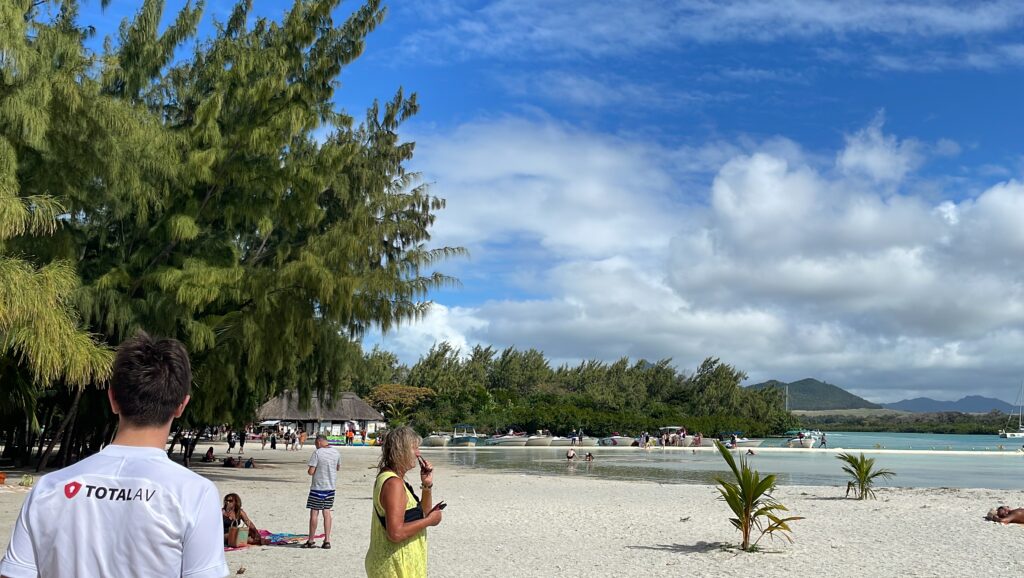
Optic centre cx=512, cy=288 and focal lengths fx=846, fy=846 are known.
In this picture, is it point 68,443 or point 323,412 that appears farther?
point 323,412

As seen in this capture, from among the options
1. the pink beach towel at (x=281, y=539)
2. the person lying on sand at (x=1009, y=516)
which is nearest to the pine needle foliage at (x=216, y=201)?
the pink beach towel at (x=281, y=539)

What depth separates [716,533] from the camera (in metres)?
11.6

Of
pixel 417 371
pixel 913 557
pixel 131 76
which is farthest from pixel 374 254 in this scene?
pixel 417 371

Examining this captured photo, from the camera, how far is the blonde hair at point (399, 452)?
→ 416cm

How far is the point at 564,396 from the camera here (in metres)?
→ 85.0

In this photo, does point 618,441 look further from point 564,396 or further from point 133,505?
point 133,505

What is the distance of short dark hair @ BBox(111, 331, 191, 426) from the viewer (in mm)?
2156

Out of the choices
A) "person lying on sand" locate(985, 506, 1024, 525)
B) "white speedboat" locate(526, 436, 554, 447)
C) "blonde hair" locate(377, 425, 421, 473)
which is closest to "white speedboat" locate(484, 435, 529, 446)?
"white speedboat" locate(526, 436, 554, 447)

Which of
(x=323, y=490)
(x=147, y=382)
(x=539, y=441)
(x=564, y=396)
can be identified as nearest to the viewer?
(x=147, y=382)

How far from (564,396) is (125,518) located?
83.8 meters

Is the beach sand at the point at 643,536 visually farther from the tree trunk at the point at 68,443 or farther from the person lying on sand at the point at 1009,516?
the tree trunk at the point at 68,443

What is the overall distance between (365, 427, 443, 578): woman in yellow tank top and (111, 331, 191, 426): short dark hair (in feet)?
6.37

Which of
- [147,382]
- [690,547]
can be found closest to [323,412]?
[690,547]

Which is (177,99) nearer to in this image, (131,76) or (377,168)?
(131,76)
